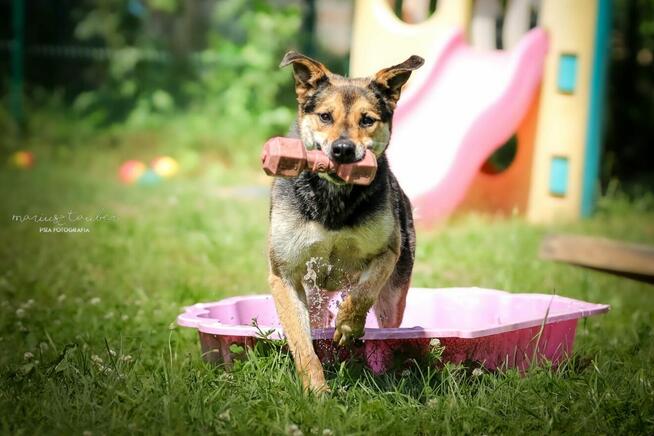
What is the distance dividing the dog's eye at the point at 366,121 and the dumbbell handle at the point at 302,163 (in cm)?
25

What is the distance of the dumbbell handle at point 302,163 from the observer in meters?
3.83

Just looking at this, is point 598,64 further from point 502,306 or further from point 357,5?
point 502,306

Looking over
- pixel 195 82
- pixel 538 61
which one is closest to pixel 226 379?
pixel 538 61

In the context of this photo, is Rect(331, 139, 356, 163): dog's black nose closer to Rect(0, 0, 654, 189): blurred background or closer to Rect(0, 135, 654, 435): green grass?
Rect(0, 135, 654, 435): green grass

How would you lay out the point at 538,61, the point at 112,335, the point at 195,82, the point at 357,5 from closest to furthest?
the point at 112,335 → the point at 538,61 → the point at 357,5 → the point at 195,82

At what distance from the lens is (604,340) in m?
5.13

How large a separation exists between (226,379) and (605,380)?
5.49ft

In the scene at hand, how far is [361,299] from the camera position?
413 centimetres

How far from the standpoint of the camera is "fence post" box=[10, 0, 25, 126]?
44.8ft

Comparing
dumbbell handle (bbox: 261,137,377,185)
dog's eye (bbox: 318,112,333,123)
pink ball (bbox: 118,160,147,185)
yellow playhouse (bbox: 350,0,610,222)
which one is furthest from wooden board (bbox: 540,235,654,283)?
pink ball (bbox: 118,160,147,185)

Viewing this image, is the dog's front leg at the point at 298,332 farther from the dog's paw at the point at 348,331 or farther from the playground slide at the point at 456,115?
the playground slide at the point at 456,115

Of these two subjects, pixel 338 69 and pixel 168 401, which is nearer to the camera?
pixel 168 401

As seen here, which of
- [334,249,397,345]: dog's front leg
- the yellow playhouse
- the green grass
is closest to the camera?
the green grass

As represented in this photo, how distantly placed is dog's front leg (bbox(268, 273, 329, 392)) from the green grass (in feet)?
0.27
